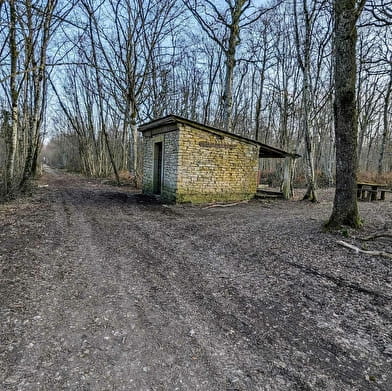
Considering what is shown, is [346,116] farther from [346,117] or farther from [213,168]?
[213,168]

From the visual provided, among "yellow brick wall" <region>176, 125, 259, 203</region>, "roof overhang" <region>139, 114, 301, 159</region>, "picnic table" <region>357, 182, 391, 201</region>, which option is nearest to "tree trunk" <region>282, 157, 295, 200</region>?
"roof overhang" <region>139, 114, 301, 159</region>

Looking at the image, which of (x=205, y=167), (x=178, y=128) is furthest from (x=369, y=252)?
(x=178, y=128)

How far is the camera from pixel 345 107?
19.1 feet

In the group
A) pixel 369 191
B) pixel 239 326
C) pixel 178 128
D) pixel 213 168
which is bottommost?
pixel 239 326

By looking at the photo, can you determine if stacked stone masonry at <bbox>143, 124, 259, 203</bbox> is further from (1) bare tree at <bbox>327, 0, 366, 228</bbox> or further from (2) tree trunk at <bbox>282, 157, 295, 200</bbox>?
(1) bare tree at <bbox>327, 0, 366, 228</bbox>

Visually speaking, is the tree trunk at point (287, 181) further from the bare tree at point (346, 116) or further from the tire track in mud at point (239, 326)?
the tire track in mud at point (239, 326)

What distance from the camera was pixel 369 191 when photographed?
13367 mm

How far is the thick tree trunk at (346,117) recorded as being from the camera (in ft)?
18.9

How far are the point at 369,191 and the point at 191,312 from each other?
43.9 ft

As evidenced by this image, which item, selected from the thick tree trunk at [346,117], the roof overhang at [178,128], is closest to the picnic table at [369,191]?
the roof overhang at [178,128]

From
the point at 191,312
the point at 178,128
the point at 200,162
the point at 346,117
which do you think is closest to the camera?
the point at 191,312

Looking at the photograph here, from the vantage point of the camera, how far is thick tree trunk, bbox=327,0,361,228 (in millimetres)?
5766

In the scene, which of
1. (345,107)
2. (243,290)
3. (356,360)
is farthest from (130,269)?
(345,107)

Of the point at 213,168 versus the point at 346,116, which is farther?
the point at 213,168
